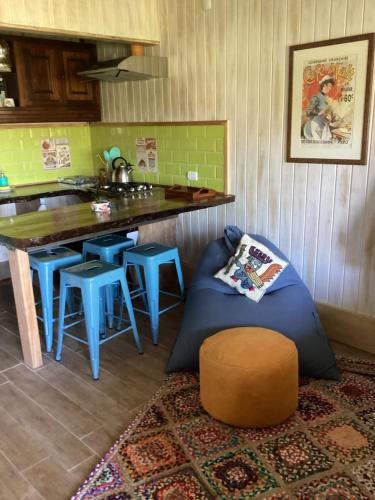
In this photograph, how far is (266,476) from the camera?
1.96 metres

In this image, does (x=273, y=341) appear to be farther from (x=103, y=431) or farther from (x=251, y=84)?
(x=251, y=84)

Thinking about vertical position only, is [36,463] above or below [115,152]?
below

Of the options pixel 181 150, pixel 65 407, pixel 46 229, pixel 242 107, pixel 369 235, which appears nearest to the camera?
pixel 65 407

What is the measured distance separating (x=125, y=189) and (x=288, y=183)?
4.75ft

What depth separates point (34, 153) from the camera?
455 cm

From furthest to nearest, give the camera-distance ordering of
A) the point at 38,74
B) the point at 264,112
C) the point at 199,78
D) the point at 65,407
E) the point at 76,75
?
the point at 76,75, the point at 38,74, the point at 199,78, the point at 264,112, the point at 65,407

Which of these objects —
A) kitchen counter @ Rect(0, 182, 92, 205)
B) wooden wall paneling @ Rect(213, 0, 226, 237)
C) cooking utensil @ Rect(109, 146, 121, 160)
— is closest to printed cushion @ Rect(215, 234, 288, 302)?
wooden wall paneling @ Rect(213, 0, 226, 237)

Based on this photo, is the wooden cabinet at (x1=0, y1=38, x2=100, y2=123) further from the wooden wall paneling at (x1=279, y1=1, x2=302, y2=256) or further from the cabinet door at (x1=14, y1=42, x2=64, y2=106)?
the wooden wall paneling at (x1=279, y1=1, x2=302, y2=256)

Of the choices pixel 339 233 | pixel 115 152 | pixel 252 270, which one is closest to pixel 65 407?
pixel 252 270

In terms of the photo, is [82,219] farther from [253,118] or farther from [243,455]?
[243,455]

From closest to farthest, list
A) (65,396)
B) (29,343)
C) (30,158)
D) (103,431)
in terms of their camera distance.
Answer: (103,431) < (65,396) < (29,343) < (30,158)

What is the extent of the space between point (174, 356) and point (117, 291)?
37.2 inches

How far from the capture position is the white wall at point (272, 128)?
2850mm

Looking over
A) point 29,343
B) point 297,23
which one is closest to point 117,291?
point 29,343
